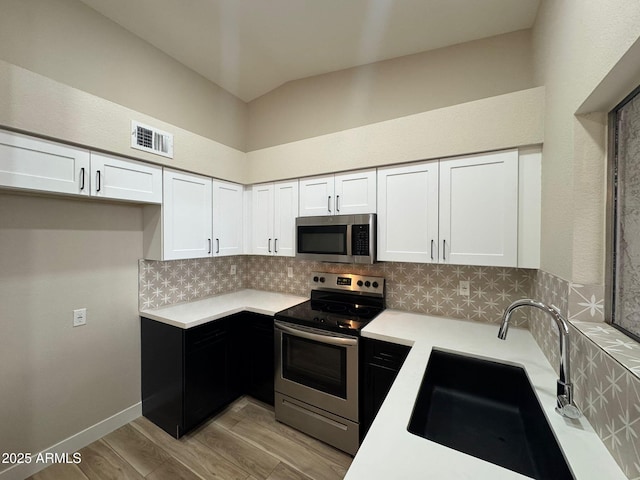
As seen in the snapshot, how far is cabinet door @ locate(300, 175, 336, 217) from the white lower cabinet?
0.43 metres

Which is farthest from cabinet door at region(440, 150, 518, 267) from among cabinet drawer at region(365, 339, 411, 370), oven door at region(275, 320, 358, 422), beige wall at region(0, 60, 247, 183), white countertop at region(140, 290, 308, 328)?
beige wall at region(0, 60, 247, 183)

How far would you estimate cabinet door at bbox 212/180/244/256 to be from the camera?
2471mm

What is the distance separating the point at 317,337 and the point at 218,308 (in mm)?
980

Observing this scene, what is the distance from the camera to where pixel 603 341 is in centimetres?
84

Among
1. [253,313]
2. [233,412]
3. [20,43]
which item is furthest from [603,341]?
[20,43]

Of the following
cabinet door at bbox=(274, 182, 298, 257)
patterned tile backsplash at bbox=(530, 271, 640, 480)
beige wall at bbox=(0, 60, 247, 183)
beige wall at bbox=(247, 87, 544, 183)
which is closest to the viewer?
patterned tile backsplash at bbox=(530, 271, 640, 480)

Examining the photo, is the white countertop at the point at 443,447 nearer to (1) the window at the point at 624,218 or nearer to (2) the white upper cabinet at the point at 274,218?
(1) the window at the point at 624,218

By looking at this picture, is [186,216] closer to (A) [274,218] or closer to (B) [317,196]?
(A) [274,218]

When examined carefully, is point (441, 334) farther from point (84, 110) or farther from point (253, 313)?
point (84, 110)

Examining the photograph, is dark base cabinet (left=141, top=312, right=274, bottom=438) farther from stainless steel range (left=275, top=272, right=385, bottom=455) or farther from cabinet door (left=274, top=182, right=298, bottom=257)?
cabinet door (left=274, top=182, right=298, bottom=257)

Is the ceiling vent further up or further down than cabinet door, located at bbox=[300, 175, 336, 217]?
further up

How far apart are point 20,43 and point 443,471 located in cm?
295

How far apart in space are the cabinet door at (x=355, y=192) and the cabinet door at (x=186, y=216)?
1209mm

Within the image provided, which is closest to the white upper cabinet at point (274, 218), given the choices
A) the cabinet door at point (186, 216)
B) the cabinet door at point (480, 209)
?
the cabinet door at point (186, 216)
